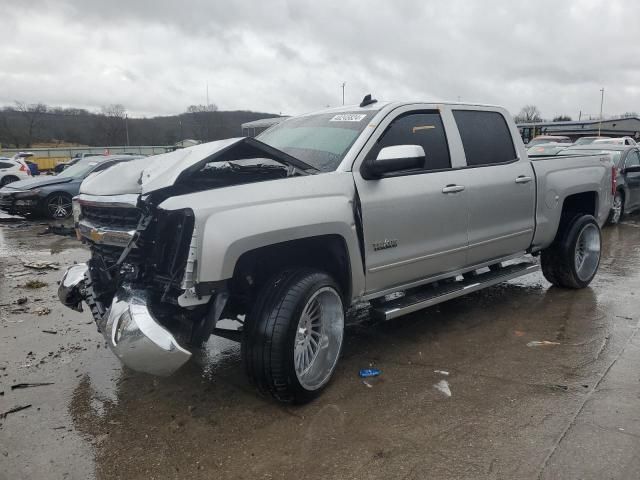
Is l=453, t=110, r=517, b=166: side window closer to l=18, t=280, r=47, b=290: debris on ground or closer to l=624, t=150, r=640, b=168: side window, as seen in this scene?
l=18, t=280, r=47, b=290: debris on ground

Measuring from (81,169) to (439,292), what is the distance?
459 inches

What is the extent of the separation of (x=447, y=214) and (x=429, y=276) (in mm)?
531

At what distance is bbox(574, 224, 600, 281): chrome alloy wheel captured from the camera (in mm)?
6168

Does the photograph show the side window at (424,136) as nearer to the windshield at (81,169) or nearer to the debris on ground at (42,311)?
the debris on ground at (42,311)

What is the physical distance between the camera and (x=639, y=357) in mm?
4238

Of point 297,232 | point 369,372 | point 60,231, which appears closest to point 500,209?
point 369,372

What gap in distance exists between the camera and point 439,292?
4.45m

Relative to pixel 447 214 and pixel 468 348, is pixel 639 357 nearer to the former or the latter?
pixel 468 348

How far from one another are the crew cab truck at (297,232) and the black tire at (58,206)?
9262 millimetres

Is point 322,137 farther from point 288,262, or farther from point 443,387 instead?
point 443,387

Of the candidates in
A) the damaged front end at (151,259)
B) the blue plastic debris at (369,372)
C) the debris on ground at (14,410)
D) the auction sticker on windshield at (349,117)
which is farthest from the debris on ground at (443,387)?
the debris on ground at (14,410)

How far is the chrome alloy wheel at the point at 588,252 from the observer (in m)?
6.17

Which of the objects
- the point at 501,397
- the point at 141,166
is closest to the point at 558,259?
the point at 501,397

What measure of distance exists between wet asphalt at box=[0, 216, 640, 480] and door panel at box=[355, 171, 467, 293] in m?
0.72
